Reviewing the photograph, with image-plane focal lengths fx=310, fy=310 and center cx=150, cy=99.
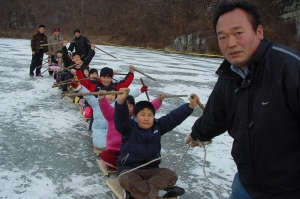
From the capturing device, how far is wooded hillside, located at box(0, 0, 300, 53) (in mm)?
22297

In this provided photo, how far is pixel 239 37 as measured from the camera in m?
1.34

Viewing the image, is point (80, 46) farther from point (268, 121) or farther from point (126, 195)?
point (268, 121)

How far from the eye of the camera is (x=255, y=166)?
4.42 ft

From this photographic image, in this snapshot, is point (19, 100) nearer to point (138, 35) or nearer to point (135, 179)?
point (135, 179)

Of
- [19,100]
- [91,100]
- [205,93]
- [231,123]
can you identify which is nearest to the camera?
[231,123]

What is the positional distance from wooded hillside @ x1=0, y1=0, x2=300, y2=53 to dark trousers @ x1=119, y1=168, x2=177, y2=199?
18009mm

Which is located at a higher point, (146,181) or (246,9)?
(246,9)

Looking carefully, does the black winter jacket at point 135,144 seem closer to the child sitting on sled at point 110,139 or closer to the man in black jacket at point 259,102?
the child sitting on sled at point 110,139

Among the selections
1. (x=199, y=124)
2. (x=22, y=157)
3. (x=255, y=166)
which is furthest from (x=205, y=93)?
(x=255, y=166)

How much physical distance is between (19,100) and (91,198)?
385cm

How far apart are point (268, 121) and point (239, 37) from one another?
380 mm

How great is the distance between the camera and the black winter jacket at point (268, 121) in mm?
1188

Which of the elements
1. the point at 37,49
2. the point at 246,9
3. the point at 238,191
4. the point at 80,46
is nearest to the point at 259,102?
the point at 246,9

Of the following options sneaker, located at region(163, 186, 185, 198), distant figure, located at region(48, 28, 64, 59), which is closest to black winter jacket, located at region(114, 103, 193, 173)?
sneaker, located at region(163, 186, 185, 198)
